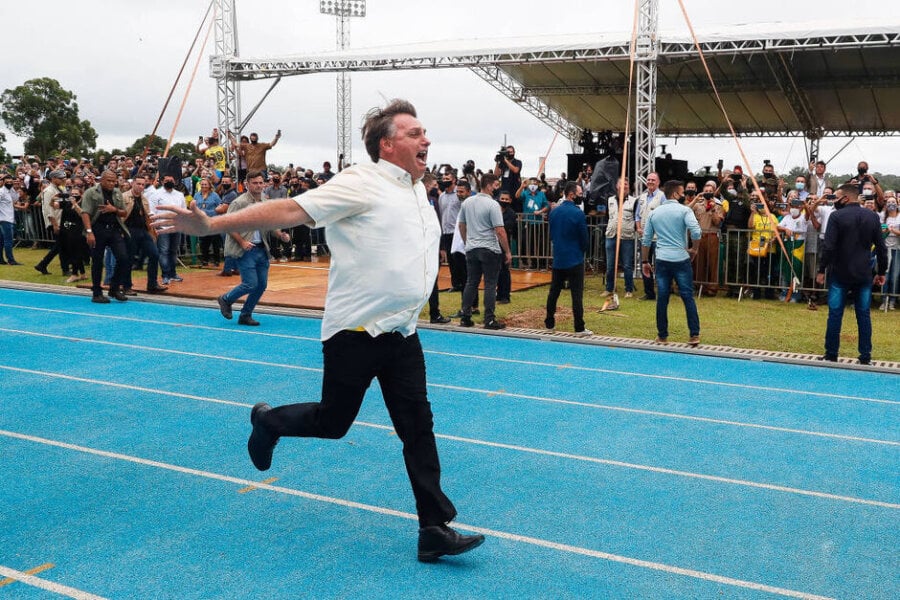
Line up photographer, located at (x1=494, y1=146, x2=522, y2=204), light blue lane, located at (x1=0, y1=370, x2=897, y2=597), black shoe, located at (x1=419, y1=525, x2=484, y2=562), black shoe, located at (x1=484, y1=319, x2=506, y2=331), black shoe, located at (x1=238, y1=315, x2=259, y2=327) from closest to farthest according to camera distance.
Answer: black shoe, located at (x1=419, y1=525, x2=484, y2=562) < light blue lane, located at (x1=0, y1=370, x2=897, y2=597) < black shoe, located at (x1=484, y1=319, x2=506, y2=331) < black shoe, located at (x1=238, y1=315, x2=259, y2=327) < photographer, located at (x1=494, y1=146, x2=522, y2=204)

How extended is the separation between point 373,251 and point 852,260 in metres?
6.86

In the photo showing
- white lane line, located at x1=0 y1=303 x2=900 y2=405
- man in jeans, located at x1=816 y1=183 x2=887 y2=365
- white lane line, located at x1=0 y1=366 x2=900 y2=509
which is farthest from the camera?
man in jeans, located at x1=816 y1=183 x2=887 y2=365

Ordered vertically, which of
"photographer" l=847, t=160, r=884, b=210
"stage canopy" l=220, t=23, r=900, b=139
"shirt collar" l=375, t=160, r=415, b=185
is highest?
"stage canopy" l=220, t=23, r=900, b=139

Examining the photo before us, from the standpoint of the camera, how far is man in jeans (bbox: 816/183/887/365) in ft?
28.9

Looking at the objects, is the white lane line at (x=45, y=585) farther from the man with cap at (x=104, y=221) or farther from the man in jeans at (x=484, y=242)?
the man with cap at (x=104, y=221)

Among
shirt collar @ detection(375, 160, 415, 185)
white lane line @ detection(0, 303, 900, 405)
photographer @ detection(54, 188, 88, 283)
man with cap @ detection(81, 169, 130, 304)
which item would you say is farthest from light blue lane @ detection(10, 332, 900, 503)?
photographer @ detection(54, 188, 88, 283)

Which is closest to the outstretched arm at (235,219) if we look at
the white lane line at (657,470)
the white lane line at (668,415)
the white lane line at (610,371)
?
the white lane line at (657,470)

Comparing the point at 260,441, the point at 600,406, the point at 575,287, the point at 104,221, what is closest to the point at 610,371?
the point at 600,406

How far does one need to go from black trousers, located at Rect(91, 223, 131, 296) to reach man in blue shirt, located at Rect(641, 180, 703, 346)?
7849mm

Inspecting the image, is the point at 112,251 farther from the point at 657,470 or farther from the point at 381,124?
the point at 381,124

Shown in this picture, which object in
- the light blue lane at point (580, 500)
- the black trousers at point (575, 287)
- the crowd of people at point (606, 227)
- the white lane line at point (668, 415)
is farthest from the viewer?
the crowd of people at point (606, 227)

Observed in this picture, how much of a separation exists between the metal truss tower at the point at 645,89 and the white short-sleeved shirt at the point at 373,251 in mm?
12163

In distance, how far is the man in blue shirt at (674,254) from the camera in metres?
9.98

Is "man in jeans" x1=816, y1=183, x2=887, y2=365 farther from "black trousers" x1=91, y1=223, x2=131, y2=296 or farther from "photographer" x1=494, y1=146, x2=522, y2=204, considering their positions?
"black trousers" x1=91, y1=223, x2=131, y2=296
